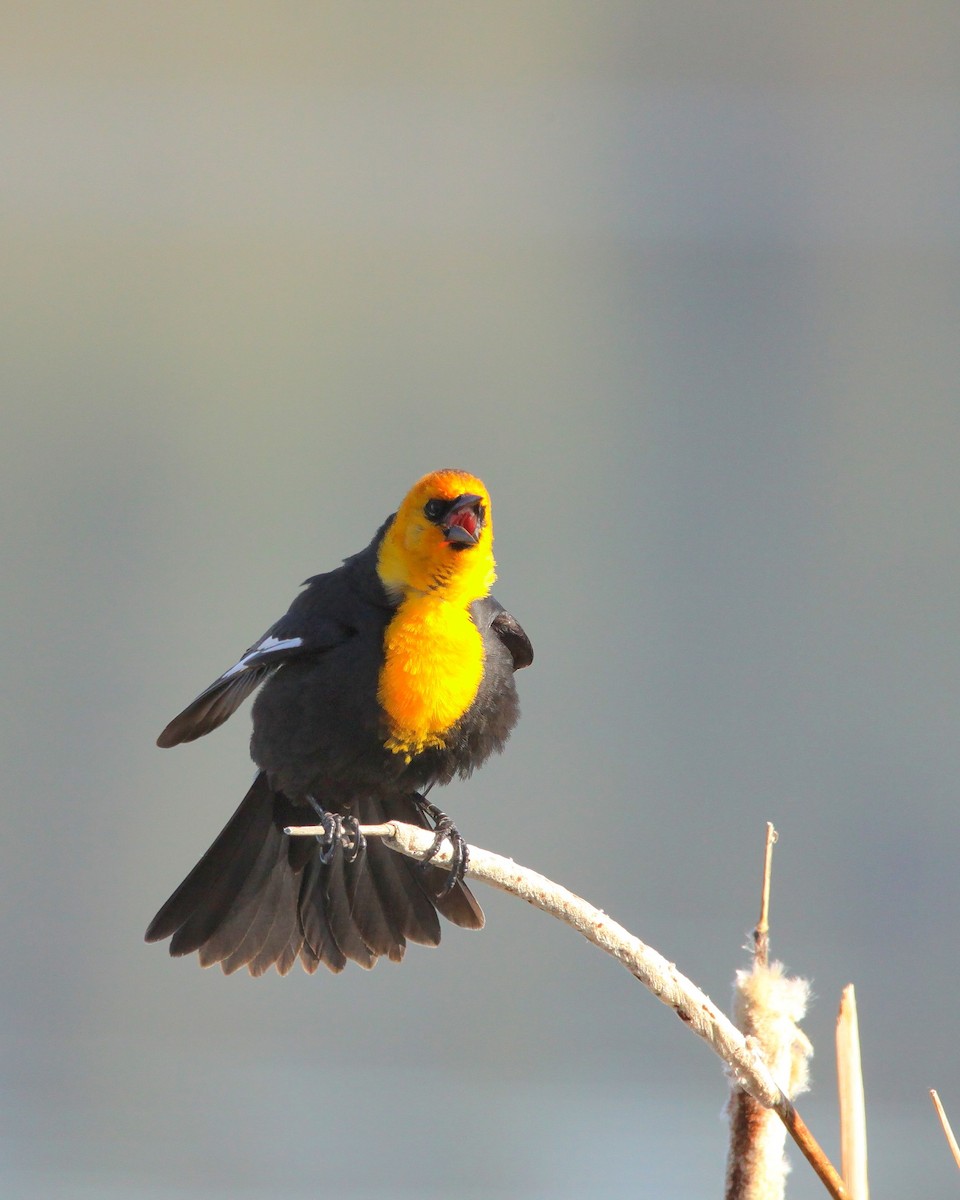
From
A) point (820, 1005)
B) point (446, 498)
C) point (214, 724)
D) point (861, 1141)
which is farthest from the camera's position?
point (820, 1005)

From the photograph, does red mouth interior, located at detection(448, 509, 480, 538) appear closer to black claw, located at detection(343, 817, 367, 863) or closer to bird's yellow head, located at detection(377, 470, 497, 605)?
bird's yellow head, located at detection(377, 470, 497, 605)

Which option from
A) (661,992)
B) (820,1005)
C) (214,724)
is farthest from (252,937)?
(820,1005)

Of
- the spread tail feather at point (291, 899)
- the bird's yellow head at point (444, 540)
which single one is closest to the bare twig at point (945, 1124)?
the bird's yellow head at point (444, 540)

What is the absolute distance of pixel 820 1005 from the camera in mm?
2857

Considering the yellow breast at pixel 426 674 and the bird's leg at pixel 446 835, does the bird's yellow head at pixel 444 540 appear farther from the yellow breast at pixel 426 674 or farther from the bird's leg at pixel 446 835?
the bird's leg at pixel 446 835

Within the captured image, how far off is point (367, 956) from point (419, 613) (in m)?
0.51

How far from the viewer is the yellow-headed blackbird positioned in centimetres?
129

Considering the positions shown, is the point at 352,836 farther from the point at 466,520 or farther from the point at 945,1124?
the point at 945,1124

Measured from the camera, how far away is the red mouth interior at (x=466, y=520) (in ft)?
4.17

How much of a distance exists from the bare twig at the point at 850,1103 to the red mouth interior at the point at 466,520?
29.5 inches

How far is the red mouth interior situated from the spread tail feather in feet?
1.27

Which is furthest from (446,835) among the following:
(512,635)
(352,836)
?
(512,635)

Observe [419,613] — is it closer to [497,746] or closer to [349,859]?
[497,746]

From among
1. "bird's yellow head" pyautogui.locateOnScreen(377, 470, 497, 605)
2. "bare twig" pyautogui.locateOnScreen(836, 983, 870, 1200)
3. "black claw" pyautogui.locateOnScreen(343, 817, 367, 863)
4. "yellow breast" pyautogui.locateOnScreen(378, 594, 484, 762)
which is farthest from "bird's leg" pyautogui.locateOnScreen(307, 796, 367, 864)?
"bare twig" pyautogui.locateOnScreen(836, 983, 870, 1200)
